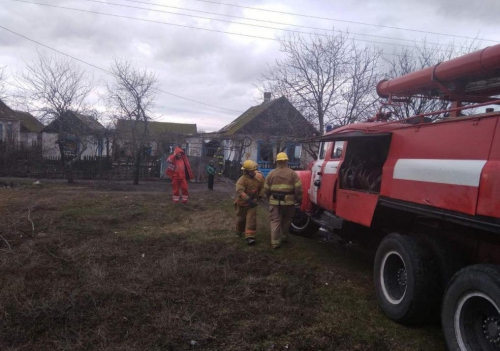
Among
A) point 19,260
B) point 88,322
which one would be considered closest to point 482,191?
point 88,322

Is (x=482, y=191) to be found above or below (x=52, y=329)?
above

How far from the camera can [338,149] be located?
20.6ft

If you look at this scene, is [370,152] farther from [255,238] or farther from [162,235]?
[162,235]

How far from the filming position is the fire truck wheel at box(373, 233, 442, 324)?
3.57 metres

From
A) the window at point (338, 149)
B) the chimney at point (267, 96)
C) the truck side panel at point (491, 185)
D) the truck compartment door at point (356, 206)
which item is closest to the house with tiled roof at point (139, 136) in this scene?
the chimney at point (267, 96)

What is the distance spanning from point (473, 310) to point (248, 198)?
445cm

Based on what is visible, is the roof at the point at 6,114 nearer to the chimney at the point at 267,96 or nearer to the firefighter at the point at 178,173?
the chimney at the point at 267,96

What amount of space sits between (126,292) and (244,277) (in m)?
1.52

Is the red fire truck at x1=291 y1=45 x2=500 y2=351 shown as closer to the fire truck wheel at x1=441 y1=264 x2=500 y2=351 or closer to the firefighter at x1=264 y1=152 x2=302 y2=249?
the fire truck wheel at x1=441 y1=264 x2=500 y2=351

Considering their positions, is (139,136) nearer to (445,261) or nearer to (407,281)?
(407,281)

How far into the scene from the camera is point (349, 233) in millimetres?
5719

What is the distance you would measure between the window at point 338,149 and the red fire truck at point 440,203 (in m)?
0.45

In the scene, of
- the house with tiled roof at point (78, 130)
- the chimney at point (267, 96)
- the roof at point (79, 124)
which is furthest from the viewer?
the roof at point (79, 124)

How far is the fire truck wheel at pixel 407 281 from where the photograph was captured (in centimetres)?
357
